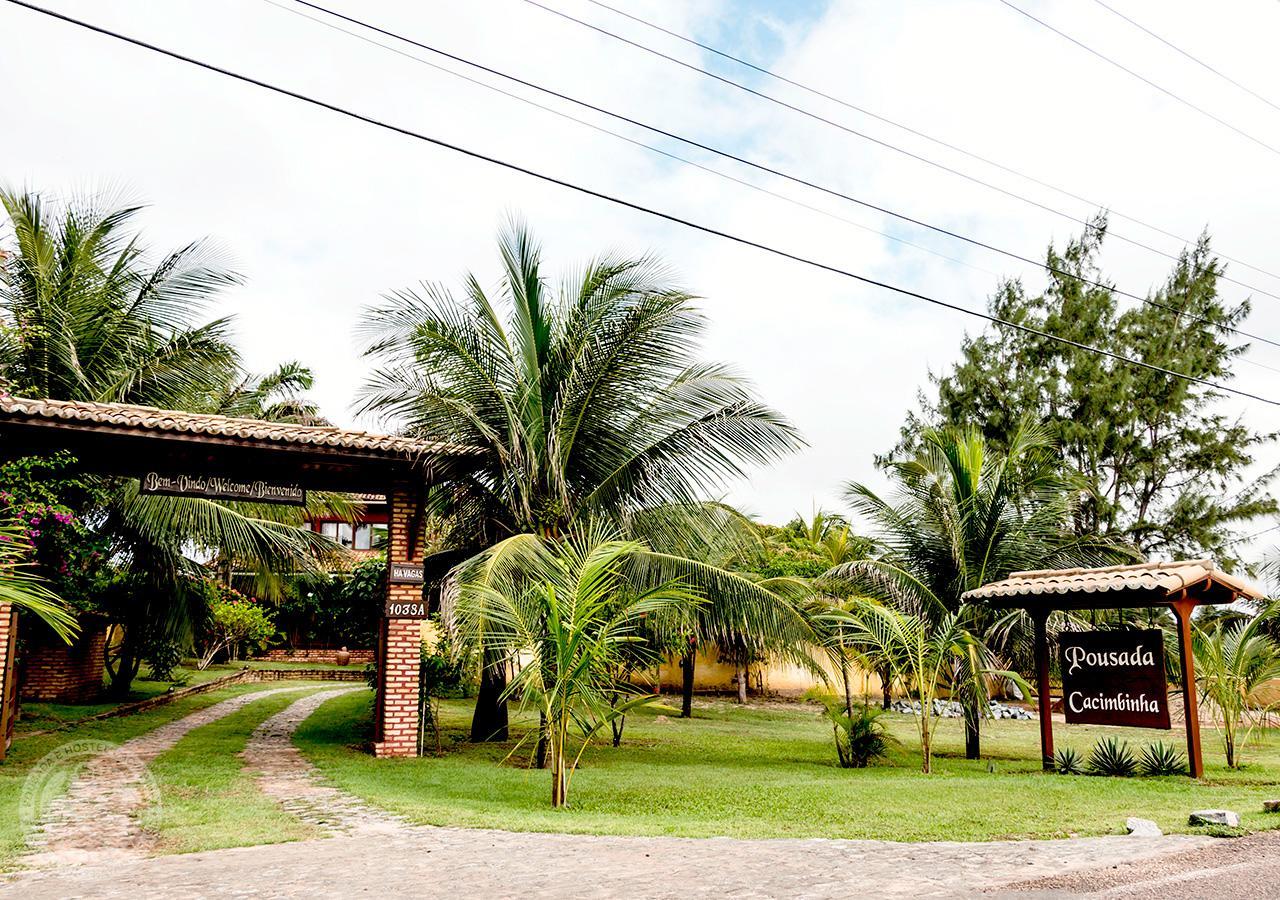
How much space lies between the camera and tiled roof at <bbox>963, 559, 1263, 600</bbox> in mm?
10258

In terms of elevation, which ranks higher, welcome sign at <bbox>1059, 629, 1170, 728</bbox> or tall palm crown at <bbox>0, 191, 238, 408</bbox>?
tall palm crown at <bbox>0, 191, 238, 408</bbox>

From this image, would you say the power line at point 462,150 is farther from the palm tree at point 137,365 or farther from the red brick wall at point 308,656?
the red brick wall at point 308,656

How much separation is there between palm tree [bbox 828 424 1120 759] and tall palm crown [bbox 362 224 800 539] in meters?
2.99

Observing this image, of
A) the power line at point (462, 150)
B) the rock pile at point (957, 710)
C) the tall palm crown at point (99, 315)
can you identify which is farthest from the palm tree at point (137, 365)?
the rock pile at point (957, 710)

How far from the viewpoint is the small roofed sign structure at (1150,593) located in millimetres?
10344

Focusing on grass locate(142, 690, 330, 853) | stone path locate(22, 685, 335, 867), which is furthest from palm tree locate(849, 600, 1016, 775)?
stone path locate(22, 685, 335, 867)

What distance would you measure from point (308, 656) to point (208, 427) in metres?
24.1

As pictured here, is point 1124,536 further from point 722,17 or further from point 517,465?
point 722,17

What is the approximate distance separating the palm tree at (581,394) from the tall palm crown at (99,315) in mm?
4064

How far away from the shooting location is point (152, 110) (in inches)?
348

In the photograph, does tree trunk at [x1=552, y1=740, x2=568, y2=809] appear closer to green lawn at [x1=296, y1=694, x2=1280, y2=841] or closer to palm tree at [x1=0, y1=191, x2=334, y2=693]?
green lawn at [x1=296, y1=694, x2=1280, y2=841]

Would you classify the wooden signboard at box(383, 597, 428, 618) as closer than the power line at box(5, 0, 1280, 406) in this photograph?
No

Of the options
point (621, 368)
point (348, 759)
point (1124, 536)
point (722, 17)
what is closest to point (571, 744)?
point (348, 759)

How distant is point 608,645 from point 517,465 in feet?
15.2
